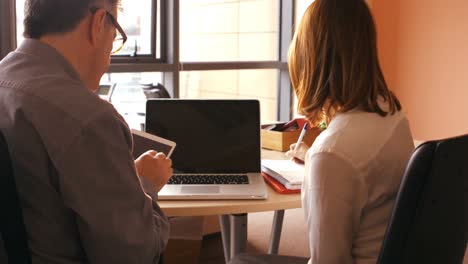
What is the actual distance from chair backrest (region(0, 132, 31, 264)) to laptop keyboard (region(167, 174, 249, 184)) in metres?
0.86

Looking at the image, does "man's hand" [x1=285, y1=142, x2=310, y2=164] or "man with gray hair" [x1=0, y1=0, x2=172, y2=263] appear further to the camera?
"man's hand" [x1=285, y1=142, x2=310, y2=164]

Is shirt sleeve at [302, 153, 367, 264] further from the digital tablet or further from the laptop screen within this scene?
the laptop screen

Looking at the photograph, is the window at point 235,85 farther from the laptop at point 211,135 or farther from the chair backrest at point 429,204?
the chair backrest at point 429,204

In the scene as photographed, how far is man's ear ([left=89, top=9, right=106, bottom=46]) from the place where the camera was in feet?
3.59

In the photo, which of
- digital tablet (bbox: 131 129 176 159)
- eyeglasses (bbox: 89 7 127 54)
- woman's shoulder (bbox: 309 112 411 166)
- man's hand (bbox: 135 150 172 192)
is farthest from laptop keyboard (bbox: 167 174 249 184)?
eyeglasses (bbox: 89 7 127 54)

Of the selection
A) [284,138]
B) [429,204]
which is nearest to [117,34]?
[429,204]

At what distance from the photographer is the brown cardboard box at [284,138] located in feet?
7.98

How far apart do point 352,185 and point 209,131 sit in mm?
835

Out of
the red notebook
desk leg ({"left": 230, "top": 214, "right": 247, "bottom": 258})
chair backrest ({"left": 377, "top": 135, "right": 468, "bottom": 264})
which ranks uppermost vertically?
chair backrest ({"left": 377, "top": 135, "right": 468, "bottom": 264})

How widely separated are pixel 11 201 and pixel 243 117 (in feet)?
3.79

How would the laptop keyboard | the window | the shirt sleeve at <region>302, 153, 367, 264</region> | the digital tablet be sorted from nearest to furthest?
the shirt sleeve at <region>302, 153, 367, 264</region> → the digital tablet → the laptop keyboard → the window

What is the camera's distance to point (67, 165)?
0.99 metres

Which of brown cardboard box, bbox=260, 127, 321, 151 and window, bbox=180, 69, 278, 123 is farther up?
window, bbox=180, 69, 278, 123

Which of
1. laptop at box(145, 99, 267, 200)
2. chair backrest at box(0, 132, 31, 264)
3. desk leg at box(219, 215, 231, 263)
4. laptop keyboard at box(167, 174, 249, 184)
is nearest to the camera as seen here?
chair backrest at box(0, 132, 31, 264)
